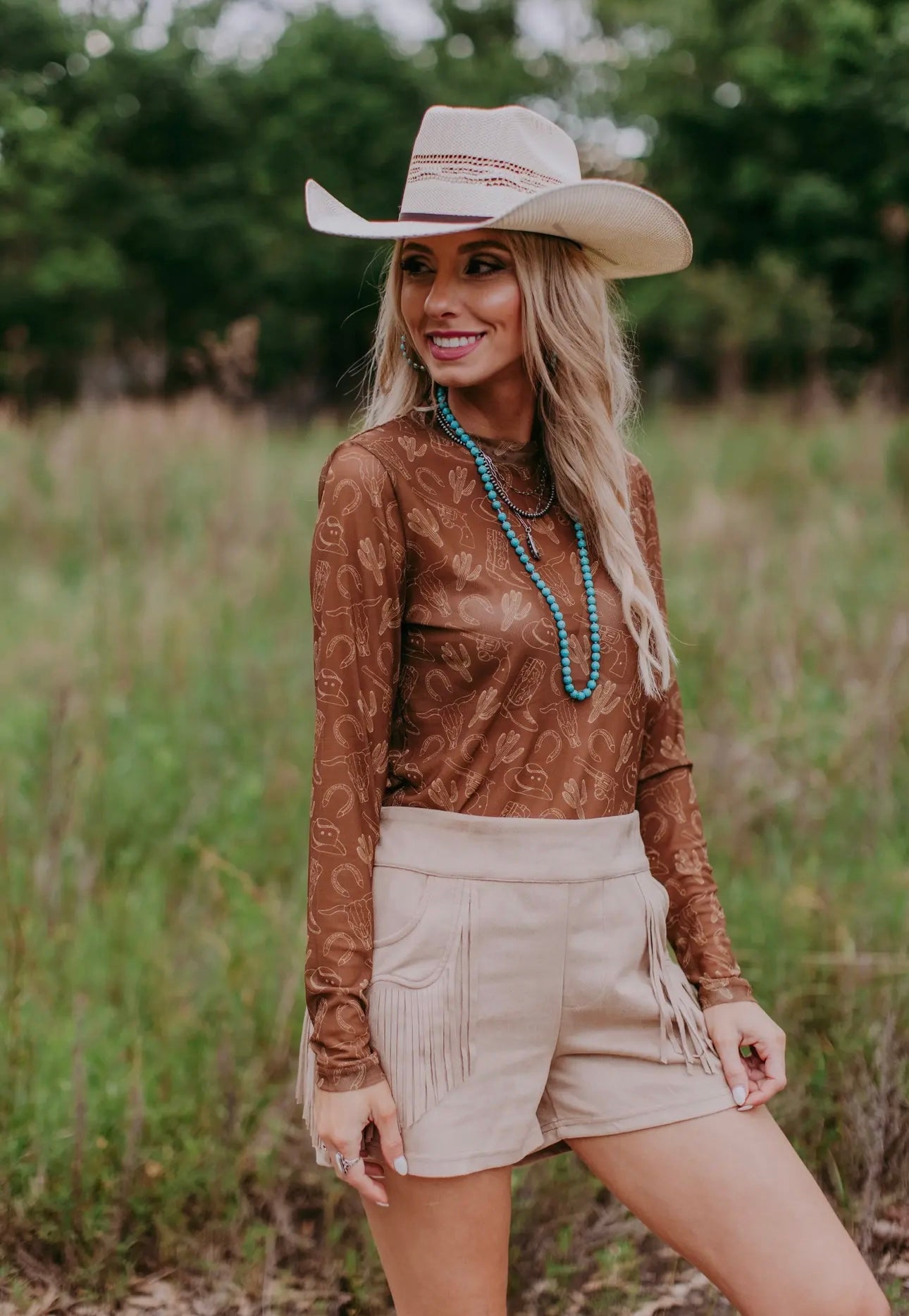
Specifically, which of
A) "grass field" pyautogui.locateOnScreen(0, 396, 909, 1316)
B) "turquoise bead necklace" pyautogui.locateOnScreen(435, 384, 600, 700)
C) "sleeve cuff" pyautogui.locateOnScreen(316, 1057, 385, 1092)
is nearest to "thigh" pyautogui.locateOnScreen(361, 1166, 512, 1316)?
"sleeve cuff" pyautogui.locateOnScreen(316, 1057, 385, 1092)

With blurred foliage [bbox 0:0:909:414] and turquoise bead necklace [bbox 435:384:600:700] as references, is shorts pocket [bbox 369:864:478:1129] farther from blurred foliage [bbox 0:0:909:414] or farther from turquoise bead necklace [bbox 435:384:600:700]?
blurred foliage [bbox 0:0:909:414]

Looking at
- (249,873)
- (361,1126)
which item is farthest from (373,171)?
(361,1126)

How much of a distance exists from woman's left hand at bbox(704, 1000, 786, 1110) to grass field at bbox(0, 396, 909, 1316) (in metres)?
0.84

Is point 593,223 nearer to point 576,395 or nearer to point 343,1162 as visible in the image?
point 576,395

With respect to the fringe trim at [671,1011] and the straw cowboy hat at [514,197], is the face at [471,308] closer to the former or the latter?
the straw cowboy hat at [514,197]

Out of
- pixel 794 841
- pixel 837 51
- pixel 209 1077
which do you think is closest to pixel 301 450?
pixel 794 841

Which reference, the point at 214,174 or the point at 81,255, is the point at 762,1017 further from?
the point at 214,174

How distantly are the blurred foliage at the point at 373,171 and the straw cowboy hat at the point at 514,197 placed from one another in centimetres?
1197

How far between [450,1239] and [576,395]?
115cm

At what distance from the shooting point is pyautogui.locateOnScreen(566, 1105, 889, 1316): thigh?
1566 millimetres

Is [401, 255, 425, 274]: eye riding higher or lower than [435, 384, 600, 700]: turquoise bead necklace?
higher

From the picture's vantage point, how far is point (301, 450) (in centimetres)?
880

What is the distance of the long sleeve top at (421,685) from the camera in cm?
164

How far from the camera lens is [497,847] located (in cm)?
165
